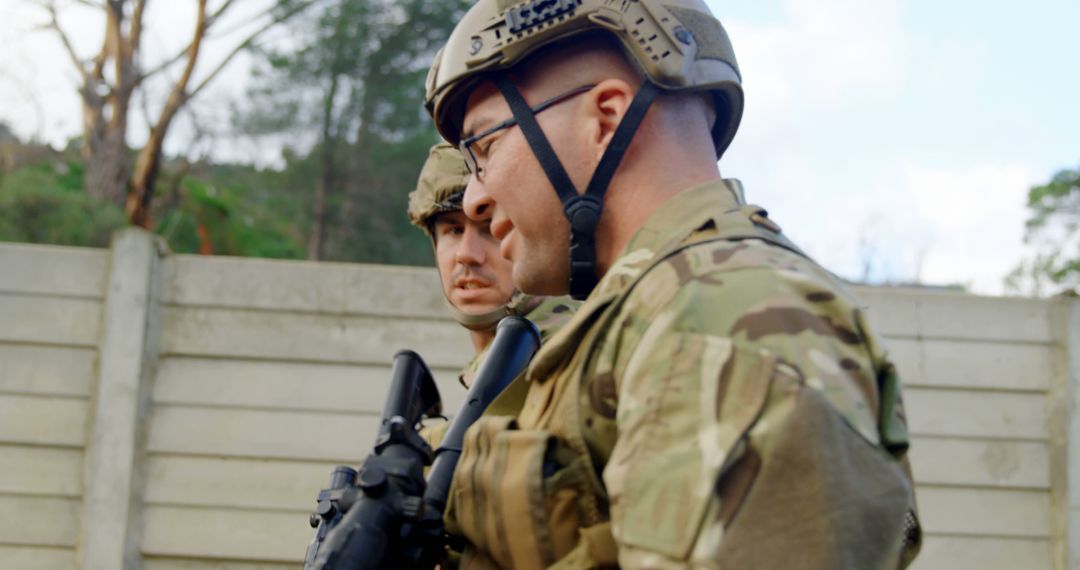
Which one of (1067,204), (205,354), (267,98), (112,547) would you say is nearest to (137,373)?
(205,354)

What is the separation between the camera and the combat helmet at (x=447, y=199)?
126 inches

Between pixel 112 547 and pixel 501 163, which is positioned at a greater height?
pixel 501 163

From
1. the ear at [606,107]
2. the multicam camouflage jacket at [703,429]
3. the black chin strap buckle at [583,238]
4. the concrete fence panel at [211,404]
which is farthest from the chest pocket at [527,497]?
the concrete fence panel at [211,404]

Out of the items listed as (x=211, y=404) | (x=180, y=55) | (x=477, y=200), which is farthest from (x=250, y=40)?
(x=477, y=200)

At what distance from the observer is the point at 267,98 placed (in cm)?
1628

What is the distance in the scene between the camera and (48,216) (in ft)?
38.3

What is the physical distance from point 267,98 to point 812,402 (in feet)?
51.6

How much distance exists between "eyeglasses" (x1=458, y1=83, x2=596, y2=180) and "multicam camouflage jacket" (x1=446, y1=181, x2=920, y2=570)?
248 millimetres

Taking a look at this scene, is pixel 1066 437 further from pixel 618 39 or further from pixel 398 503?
pixel 398 503

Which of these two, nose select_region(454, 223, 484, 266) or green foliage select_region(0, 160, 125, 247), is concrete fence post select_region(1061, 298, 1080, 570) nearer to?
nose select_region(454, 223, 484, 266)

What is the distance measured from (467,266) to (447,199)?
0.23 metres

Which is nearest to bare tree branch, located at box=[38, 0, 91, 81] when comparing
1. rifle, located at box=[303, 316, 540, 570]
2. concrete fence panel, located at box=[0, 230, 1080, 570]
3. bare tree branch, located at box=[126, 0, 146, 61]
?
bare tree branch, located at box=[126, 0, 146, 61]

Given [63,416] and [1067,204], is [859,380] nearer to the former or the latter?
[63,416]

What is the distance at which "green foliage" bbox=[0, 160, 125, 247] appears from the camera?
36.8 ft
